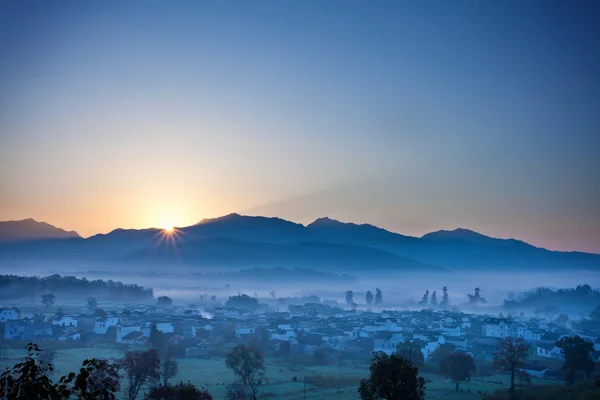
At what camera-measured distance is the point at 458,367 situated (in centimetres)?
4300

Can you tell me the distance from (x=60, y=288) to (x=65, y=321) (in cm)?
6710

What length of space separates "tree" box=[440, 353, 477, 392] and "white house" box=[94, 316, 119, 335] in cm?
4550

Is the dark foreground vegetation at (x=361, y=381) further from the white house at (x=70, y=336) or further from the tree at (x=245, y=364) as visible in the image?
the white house at (x=70, y=336)

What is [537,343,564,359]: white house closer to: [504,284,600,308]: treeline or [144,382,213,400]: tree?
[144,382,213,400]: tree

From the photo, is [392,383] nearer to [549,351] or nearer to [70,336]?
[549,351]

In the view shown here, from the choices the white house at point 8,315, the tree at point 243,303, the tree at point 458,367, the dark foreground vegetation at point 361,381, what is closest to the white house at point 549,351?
the dark foreground vegetation at point 361,381

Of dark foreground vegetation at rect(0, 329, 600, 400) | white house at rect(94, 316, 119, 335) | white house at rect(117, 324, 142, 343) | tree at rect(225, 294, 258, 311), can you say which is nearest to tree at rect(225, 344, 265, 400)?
dark foreground vegetation at rect(0, 329, 600, 400)

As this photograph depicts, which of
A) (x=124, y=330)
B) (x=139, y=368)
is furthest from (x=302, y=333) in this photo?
(x=139, y=368)

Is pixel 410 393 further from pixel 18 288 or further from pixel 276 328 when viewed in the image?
pixel 18 288

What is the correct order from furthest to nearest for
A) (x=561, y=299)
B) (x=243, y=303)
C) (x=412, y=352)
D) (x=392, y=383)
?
(x=561, y=299), (x=243, y=303), (x=412, y=352), (x=392, y=383)

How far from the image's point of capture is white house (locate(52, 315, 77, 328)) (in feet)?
239

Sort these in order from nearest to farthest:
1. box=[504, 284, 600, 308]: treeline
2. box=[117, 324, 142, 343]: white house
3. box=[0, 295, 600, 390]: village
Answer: box=[0, 295, 600, 390]: village → box=[117, 324, 142, 343]: white house → box=[504, 284, 600, 308]: treeline

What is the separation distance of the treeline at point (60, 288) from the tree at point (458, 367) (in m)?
108

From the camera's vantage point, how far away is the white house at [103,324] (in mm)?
69812
